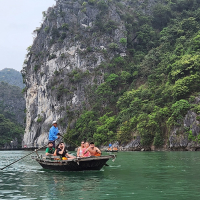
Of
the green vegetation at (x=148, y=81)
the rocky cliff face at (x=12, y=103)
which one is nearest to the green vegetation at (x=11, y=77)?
the rocky cliff face at (x=12, y=103)

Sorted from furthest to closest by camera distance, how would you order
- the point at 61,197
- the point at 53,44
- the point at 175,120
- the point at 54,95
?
→ the point at 53,44 → the point at 54,95 → the point at 175,120 → the point at 61,197

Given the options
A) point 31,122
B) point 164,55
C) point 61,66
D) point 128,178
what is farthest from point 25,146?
point 128,178

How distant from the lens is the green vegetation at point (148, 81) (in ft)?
131

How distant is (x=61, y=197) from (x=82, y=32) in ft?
190

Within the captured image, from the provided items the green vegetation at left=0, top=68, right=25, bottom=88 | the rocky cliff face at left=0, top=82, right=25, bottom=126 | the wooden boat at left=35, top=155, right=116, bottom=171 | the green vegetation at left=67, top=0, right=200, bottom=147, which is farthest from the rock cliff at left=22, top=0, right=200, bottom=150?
the green vegetation at left=0, top=68, right=25, bottom=88

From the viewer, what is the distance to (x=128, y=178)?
11.7 m

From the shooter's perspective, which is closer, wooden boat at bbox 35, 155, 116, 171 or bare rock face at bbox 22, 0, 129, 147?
wooden boat at bbox 35, 155, 116, 171

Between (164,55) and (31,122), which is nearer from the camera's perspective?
(164,55)

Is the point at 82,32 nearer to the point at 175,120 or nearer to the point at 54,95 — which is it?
the point at 54,95

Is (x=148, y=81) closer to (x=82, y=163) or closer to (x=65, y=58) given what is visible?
(x=65, y=58)

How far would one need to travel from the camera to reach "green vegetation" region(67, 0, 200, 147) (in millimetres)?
39812

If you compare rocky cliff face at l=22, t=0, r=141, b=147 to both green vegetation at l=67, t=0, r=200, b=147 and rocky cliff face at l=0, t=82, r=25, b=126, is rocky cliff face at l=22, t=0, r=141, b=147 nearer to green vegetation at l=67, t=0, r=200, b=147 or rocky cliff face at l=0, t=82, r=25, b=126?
green vegetation at l=67, t=0, r=200, b=147

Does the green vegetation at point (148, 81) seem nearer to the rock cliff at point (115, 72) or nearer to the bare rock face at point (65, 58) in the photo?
the rock cliff at point (115, 72)

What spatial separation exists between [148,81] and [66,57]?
20223 mm
